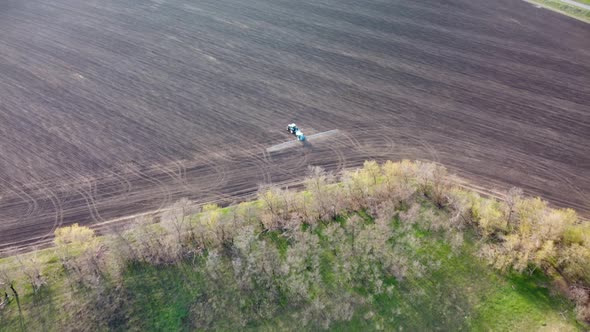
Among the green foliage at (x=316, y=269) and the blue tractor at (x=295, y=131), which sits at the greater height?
the blue tractor at (x=295, y=131)

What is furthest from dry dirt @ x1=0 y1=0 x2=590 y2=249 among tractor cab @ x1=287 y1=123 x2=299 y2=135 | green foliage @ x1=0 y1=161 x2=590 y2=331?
green foliage @ x1=0 y1=161 x2=590 y2=331

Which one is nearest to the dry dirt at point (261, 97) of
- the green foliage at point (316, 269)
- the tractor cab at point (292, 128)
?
the tractor cab at point (292, 128)

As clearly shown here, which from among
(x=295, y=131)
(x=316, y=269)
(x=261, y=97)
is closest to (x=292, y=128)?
(x=295, y=131)

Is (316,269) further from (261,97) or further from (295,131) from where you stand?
(261,97)

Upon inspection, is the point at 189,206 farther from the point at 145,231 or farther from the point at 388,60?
the point at 388,60

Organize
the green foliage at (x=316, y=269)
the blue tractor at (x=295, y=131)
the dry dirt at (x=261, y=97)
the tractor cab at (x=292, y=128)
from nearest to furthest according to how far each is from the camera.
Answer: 1. the green foliage at (x=316, y=269)
2. the dry dirt at (x=261, y=97)
3. the blue tractor at (x=295, y=131)
4. the tractor cab at (x=292, y=128)

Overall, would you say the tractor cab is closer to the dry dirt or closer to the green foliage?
the dry dirt

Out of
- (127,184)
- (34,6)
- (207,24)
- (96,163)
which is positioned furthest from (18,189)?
(34,6)

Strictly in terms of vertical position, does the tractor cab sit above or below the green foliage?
above

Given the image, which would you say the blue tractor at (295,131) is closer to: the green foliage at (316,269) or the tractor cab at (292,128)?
the tractor cab at (292,128)
